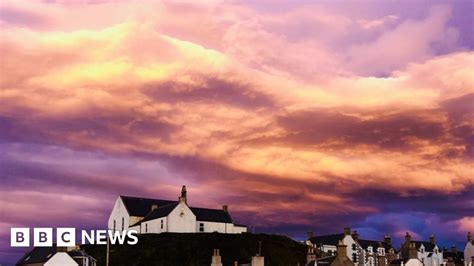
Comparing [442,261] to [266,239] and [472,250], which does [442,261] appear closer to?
[472,250]

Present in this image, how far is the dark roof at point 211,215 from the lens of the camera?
364ft

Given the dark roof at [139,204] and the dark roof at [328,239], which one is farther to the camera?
the dark roof at [328,239]

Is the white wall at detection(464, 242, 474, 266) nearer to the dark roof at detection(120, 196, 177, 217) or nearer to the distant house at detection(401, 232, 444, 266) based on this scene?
the distant house at detection(401, 232, 444, 266)

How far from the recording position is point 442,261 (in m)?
124

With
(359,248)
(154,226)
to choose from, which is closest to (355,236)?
(359,248)

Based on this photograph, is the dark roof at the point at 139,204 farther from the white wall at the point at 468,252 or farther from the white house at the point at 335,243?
the white wall at the point at 468,252

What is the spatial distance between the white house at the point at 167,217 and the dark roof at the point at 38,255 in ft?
72.8

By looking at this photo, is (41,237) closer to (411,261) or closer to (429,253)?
(411,261)

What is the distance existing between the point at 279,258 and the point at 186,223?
16089 millimetres

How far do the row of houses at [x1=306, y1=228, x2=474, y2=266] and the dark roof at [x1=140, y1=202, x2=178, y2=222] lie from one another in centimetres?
2292

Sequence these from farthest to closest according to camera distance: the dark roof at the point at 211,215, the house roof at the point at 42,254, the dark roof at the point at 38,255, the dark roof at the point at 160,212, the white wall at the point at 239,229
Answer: the white wall at the point at 239,229, the dark roof at the point at 211,215, the dark roof at the point at 160,212, the dark roof at the point at 38,255, the house roof at the point at 42,254

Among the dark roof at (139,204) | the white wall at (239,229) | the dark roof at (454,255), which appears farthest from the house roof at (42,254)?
the dark roof at (454,255)

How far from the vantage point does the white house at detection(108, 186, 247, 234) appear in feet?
349

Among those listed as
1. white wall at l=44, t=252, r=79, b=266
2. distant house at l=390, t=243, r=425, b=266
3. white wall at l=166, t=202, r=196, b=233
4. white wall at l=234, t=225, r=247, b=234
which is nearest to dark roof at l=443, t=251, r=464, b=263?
distant house at l=390, t=243, r=425, b=266
